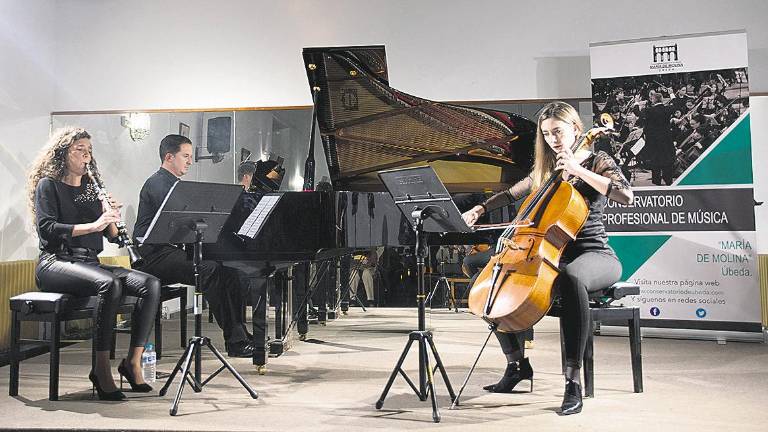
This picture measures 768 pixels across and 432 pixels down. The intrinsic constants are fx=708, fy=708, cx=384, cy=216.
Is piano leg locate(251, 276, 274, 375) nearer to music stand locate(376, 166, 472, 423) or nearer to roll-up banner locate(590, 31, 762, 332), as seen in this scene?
music stand locate(376, 166, 472, 423)

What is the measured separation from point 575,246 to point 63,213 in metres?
2.41

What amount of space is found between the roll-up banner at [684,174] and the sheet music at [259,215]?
278cm

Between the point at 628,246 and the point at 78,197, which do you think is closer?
the point at 78,197

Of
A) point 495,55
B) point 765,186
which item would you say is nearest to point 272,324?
point 495,55

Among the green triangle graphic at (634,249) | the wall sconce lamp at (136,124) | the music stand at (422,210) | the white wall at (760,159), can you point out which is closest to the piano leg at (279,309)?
the music stand at (422,210)

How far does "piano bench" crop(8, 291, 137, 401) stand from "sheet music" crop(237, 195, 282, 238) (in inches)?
31.3

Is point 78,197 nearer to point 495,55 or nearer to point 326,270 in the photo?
point 326,270

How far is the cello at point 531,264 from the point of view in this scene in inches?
107

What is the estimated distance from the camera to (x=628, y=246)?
5.18 m

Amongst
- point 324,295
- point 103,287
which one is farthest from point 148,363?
point 324,295

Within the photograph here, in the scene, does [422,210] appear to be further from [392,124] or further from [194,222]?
[392,124]

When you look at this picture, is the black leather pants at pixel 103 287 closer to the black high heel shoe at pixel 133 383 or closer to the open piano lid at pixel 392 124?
the black high heel shoe at pixel 133 383

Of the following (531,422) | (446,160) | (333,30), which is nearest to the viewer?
(531,422)

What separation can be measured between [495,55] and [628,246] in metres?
1.80
